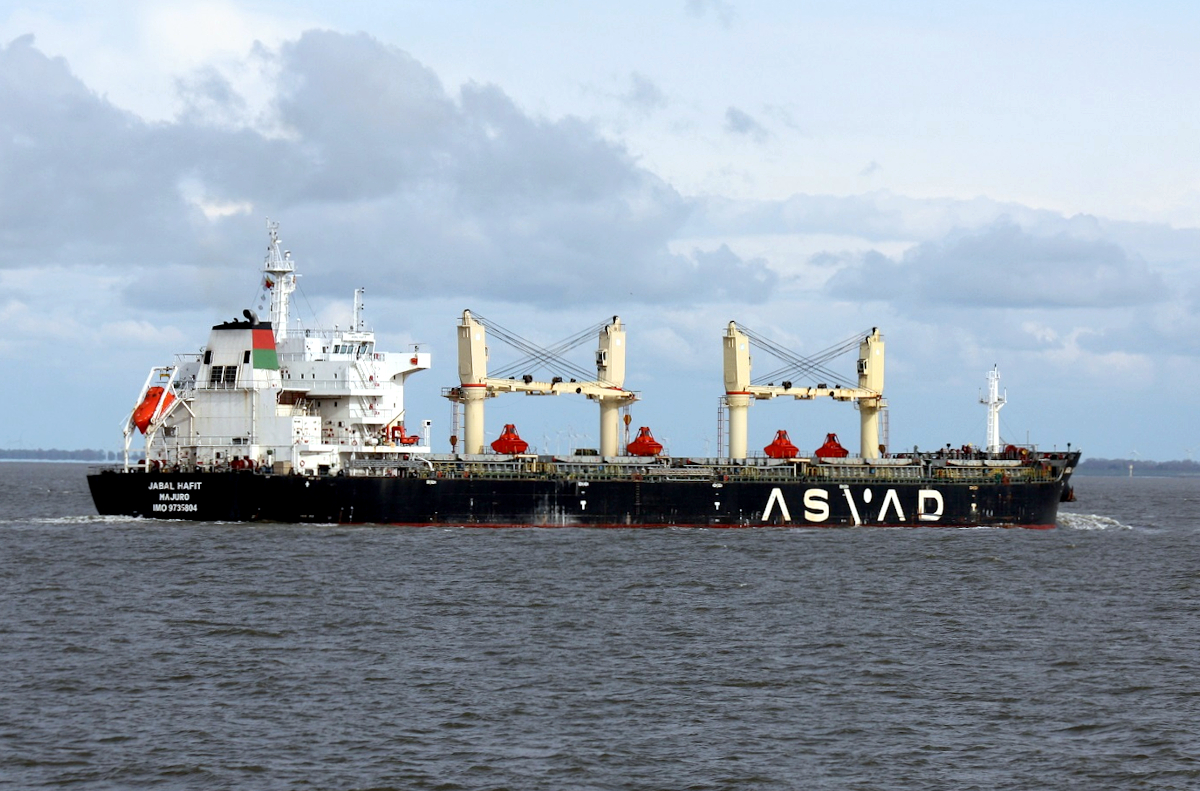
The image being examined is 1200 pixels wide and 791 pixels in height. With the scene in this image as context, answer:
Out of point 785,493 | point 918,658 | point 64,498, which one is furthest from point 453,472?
point 64,498

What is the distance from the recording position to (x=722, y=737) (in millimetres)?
23750

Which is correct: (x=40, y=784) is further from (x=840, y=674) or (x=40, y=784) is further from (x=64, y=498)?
(x=64, y=498)

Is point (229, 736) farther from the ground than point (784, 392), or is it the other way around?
point (784, 392)

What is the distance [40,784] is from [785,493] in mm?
46396

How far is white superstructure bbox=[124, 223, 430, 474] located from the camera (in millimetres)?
59375

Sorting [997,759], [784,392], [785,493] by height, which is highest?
[784,392]

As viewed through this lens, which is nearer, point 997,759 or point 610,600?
point 997,759

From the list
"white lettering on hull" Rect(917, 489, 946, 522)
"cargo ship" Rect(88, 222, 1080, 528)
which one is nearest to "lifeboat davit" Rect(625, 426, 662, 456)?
"cargo ship" Rect(88, 222, 1080, 528)

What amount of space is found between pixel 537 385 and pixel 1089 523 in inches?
1238

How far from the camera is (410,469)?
196ft

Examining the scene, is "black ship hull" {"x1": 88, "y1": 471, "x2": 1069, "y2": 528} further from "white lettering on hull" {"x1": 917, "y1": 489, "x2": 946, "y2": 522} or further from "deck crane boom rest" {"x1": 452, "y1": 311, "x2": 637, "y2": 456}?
"deck crane boom rest" {"x1": 452, "y1": 311, "x2": 637, "y2": 456}

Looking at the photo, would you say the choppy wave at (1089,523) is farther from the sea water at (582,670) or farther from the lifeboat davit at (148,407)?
the lifeboat davit at (148,407)

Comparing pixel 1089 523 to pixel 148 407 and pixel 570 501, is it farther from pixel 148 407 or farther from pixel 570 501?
pixel 148 407

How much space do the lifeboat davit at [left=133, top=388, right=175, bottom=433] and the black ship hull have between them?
267 centimetres
